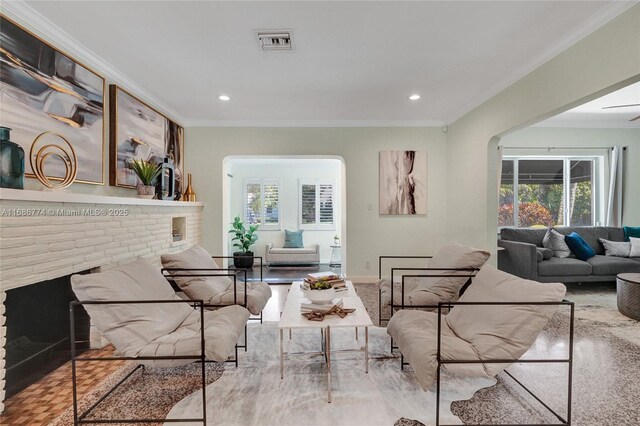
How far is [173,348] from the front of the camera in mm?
1829

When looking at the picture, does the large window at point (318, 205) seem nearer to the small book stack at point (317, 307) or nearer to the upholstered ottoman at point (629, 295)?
the upholstered ottoman at point (629, 295)

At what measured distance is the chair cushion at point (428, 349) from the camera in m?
1.71

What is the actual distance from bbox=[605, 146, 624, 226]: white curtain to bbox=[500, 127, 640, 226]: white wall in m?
0.10

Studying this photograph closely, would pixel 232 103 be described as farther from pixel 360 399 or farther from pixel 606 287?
pixel 606 287

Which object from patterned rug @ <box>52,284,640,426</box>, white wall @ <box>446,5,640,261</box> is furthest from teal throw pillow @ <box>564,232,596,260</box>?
patterned rug @ <box>52,284,640,426</box>

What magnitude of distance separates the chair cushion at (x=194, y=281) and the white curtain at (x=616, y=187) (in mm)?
6592

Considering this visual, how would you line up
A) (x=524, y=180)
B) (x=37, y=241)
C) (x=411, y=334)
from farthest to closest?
1. (x=524, y=180)
2. (x=37, y=241)
3. (x=411, y=334)

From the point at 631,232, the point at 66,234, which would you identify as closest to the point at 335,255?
the point at 631,232

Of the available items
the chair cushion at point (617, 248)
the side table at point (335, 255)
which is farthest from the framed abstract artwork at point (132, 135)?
the chair cushion at point (617, 248)

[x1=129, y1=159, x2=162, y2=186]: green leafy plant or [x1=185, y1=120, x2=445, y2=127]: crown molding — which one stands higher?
[x1=185, y1=120, x2=445, y2=127]: crown molding

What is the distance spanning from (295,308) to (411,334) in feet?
2.81

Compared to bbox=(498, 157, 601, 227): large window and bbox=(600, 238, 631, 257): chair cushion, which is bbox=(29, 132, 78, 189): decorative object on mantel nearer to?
bbox=(498, 157, 601, 227): large window

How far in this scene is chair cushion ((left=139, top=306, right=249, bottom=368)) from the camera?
1813 millimetres

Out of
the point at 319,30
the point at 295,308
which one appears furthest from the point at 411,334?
the point at 319,30
